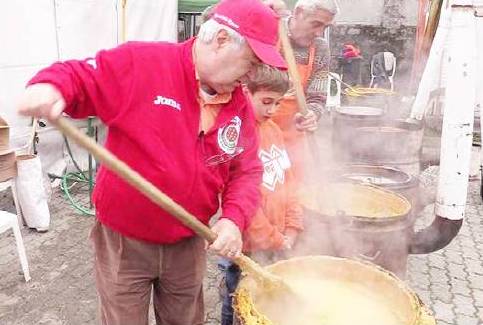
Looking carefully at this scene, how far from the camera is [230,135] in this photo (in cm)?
209

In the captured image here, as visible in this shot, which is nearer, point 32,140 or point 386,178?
point 386,178

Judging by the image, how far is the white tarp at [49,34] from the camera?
221 inches

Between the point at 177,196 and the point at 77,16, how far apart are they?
16.9 ft

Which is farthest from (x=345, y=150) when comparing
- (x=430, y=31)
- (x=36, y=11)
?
(x=430, y=31)

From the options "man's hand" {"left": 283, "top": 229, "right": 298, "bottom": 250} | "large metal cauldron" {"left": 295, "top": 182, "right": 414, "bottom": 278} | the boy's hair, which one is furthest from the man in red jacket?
"large metal cauldron" {"left": 295, "top": 182, "right": 414, "bottom": 278}

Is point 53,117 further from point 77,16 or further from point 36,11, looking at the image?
point 77,16

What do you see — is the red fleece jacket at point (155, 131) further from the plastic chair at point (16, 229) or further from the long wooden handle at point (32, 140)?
the long wooden handle at point (32, 140)

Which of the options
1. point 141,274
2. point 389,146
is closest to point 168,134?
point 141,274

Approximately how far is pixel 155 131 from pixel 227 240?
0.51 meters

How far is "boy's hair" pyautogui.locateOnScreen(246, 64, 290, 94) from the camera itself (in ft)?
8.10

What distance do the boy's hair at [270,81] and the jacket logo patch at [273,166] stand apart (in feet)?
1.22

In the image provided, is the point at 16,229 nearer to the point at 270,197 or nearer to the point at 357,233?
the point at 270,197

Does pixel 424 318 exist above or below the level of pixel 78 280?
above

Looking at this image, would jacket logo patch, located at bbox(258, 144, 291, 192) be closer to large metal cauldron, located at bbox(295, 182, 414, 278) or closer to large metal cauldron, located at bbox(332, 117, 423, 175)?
large metal cauldron, located at bbox(295, 182, 414, 278)
